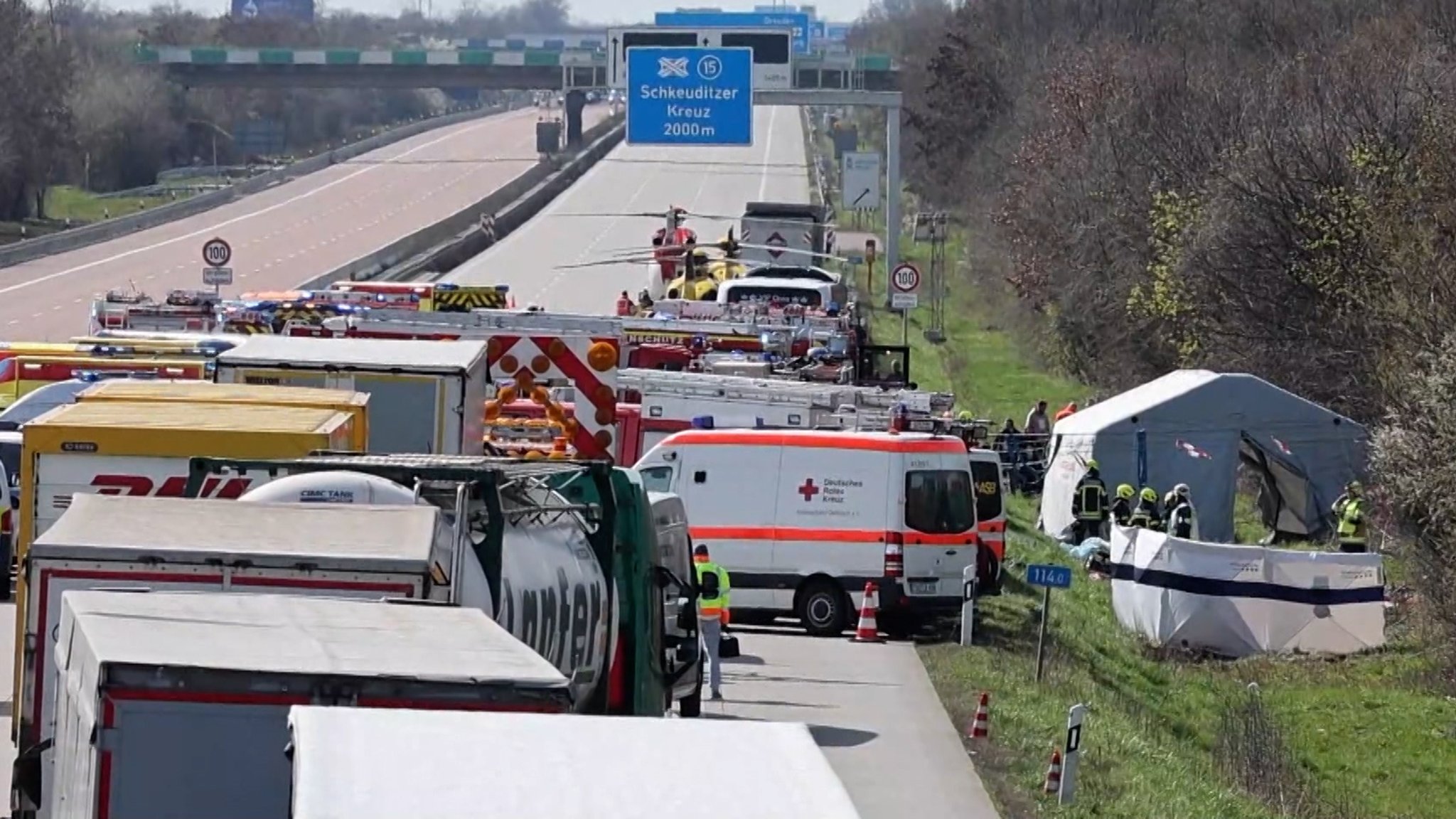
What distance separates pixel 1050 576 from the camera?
61.8 feet

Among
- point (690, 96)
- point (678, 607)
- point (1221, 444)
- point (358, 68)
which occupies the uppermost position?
point (358, 68)

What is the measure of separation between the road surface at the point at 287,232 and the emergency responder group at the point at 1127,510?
24289mm

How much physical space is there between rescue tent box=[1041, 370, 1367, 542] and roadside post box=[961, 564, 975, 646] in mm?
10013

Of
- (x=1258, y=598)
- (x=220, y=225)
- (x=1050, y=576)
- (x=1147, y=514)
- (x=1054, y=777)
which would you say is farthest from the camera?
(x=220, y=225)

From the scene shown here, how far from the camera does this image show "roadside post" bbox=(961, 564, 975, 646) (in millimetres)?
22906

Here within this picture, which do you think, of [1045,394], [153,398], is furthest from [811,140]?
[153,398]

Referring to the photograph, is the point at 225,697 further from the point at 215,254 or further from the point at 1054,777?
the point at 215,254

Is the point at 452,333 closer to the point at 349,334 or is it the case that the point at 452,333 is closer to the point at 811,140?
the point at 349,334

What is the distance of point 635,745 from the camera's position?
5301 mm

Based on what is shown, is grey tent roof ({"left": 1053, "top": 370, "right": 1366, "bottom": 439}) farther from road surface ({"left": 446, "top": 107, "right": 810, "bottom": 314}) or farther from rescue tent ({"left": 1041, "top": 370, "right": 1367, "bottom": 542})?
road surface ({"left": 446, "top": 107, "right": 810, "bottom": 314})

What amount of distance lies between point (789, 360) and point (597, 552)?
21985 millimetres

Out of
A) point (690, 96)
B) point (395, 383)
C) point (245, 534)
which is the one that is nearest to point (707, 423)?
point (395, 383)

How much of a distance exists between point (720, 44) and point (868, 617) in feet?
109

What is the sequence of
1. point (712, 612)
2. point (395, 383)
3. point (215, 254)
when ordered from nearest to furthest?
point (395, 383) → point (712, 612) → point (215, 254)
